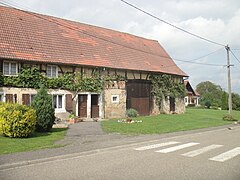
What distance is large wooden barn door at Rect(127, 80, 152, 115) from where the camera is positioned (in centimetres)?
2958

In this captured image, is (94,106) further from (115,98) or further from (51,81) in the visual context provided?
(51,81)

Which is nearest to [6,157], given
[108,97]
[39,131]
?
[39,131]

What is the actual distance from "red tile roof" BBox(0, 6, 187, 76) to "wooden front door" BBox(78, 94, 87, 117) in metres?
2.81

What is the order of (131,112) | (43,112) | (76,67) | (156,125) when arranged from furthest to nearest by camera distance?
(131,112)
(76,67)
(156,125)
(43,112)

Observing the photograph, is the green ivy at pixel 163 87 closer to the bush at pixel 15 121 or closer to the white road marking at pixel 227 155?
the bush at pixel 15 121

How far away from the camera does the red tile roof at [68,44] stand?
22.6m

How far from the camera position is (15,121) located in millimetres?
13258

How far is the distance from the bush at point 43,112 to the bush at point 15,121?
6.48 ft

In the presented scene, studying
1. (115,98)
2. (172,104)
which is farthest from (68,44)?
(172,104)

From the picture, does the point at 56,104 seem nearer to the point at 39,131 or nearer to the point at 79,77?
the point at 79,77

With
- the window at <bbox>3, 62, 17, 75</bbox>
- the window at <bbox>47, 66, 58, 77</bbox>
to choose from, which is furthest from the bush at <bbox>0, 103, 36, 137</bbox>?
the window at <bbox>47, 66, 58, 77</bbox>

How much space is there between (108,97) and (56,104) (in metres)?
5.34

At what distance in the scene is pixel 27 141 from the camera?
1266 centimetres

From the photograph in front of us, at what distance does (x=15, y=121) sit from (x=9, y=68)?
8.81 meters
